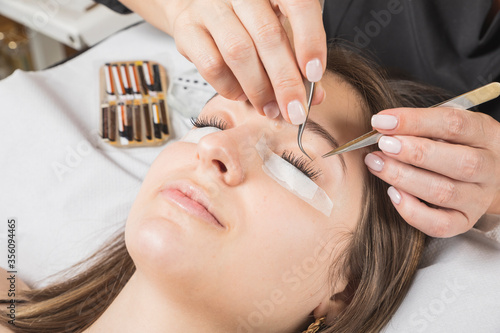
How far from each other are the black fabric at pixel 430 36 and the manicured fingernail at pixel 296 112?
2.27 feet

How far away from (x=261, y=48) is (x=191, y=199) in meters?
0.30

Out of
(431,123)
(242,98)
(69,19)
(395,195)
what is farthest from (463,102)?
(69,19)

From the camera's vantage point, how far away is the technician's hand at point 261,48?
0.75m

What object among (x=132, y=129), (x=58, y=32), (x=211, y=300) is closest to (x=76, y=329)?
(x=211, y=300)

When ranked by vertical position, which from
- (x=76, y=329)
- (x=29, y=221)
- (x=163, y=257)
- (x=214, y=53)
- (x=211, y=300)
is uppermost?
(x=214, y=53)

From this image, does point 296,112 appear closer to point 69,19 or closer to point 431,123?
point 431,123

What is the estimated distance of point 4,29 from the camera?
7.90 feet

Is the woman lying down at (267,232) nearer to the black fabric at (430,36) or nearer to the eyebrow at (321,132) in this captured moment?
the eyebrow at (321,132)

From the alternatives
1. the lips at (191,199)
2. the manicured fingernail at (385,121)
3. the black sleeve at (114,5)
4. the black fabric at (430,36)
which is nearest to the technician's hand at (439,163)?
the manicured fingernail at (385,121)

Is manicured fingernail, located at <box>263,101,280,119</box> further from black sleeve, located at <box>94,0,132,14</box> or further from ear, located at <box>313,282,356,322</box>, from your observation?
black sleeve, located at <box>94,0,132,14</box>

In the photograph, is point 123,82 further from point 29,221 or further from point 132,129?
point 29,221

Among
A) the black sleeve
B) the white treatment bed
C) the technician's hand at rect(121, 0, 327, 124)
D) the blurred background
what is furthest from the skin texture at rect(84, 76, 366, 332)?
the blurred background

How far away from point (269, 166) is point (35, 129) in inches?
37.0

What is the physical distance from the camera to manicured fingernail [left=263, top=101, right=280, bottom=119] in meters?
0.88
